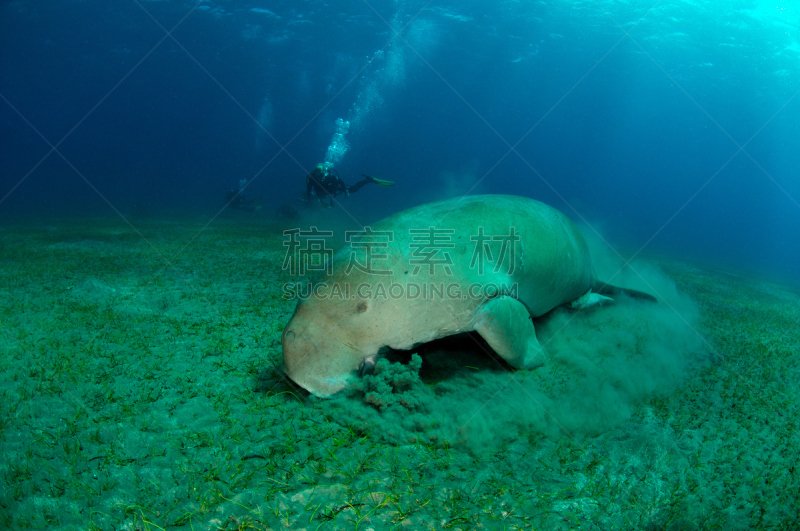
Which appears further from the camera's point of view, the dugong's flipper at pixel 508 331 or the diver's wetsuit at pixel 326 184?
the diver's wetsuit at pixel 326 184

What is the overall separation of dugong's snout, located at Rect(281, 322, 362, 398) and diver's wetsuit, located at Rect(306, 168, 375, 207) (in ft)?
34.6

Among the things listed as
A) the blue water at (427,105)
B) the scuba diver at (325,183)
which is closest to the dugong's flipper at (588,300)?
the scuba diver at (325,183)

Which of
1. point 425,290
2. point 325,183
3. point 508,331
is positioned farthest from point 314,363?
point 325,183

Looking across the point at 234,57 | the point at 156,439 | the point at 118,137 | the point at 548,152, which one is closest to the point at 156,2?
the point at 234,57

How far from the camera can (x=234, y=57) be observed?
1884 inches

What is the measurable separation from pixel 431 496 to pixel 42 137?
138050mm

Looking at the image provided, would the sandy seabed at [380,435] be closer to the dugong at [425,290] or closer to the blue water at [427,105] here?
the dugong at [425,290]

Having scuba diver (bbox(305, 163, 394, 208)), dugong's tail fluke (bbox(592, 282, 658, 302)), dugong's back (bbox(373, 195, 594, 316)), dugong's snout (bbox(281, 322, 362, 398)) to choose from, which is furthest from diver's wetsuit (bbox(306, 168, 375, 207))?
dugong's snout (bbox(281, 322, 362, 398))

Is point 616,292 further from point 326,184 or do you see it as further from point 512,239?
point 326,184

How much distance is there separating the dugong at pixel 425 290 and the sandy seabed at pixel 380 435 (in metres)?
0.21

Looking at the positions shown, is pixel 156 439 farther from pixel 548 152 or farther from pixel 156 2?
pixel 548 152

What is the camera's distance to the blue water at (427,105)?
101ft

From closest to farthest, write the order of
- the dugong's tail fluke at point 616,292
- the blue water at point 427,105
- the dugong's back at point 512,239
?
the dugong's back at point 512,239, the dugong's tail fluke at point 616,292, the blue water at point 427,105

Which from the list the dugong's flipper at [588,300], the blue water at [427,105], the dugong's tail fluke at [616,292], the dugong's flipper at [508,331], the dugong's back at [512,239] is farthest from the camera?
the blue water at [427,105]
